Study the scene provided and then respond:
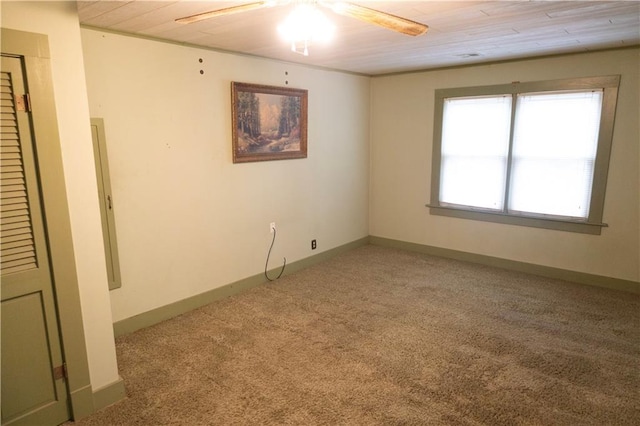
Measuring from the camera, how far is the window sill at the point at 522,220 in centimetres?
409

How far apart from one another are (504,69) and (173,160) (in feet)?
11.7

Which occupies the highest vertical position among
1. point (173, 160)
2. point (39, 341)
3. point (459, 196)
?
point (173, 160)

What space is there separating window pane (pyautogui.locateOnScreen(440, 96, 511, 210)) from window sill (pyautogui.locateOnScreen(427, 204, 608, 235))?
0.10 metres

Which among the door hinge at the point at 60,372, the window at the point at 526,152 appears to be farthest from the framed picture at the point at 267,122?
the door hinge at the point at 60,372

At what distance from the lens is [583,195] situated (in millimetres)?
4074

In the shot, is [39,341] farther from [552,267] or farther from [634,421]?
[552,267]

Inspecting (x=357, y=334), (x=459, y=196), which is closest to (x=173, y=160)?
(x=357, y=334)

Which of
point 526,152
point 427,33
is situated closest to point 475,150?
point 526,152

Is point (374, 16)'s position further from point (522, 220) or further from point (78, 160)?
point (522, 220)

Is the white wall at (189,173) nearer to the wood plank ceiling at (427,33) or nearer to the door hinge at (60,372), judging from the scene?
the wood plank ceiling at (427,33)

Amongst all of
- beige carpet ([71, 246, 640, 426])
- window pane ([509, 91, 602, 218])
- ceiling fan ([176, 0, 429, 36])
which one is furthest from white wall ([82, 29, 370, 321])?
window pane ([509, 91, 602, 218])

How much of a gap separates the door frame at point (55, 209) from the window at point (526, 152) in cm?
408

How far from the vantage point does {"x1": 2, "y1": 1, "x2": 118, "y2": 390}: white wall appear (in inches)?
76.9

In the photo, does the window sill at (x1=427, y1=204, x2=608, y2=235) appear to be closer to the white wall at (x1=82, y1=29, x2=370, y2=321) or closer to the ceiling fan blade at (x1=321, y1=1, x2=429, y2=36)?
the white wall at (x1=82, y1=29, x2=370, y2=321)
